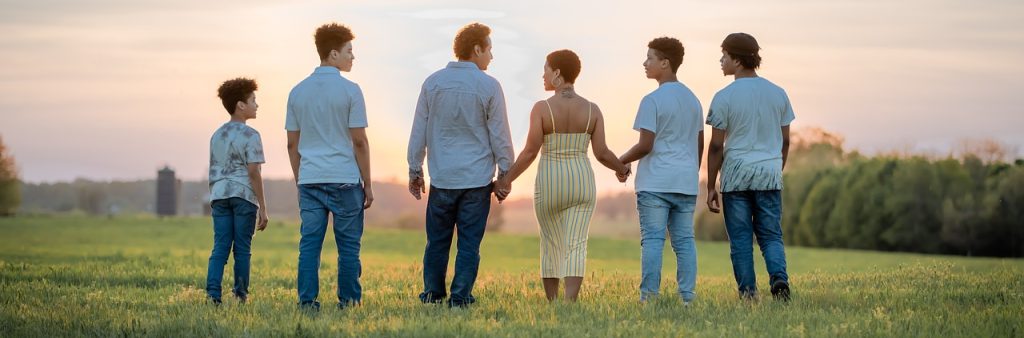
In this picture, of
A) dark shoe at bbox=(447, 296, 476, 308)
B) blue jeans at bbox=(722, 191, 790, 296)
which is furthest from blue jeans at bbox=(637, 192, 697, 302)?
dark shoe at bbox=(447, 296, 476, 308)

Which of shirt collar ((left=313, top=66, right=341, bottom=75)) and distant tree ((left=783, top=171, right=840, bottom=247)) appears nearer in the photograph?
shirt collar ((left=313, top=66, right=341, bottom=75))

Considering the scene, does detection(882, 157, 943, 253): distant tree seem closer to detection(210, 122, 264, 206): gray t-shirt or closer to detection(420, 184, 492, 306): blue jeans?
detection(420, 184, 492, 306): blue jeans

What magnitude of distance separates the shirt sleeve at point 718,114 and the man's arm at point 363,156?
9.63 feet

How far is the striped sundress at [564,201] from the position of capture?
9062 mm

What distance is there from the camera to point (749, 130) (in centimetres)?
942

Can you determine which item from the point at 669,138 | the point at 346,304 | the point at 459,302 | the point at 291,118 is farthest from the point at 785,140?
the point at 291,118

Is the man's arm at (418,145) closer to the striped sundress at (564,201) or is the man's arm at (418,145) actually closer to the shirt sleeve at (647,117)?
the striped sundress at (564,201)

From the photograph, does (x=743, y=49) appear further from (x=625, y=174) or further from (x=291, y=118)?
(x=291, y=118)

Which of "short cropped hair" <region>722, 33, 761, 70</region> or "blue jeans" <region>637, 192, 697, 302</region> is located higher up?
"short cropped hair" <region>722, 33, 761, 70</region>

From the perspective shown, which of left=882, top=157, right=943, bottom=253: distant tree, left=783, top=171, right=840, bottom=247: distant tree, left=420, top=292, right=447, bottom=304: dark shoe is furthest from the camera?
left=783, top=171, right=840, bottom=247: distant tree

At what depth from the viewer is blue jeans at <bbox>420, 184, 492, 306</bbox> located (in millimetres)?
9016

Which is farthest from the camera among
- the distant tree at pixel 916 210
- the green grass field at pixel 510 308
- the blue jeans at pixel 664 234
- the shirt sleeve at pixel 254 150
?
the distant tree at pixel 916 210

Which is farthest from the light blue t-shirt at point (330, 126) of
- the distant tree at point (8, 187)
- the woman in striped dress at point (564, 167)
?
the distant tree at point (8, 187)

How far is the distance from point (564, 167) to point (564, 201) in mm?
299
